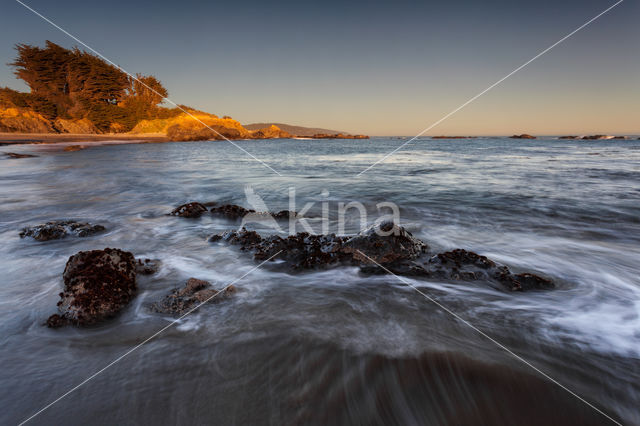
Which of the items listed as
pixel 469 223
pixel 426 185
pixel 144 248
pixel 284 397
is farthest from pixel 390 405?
pixel 426 185

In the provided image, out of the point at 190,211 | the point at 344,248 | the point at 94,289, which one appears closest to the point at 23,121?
the point at 190,211

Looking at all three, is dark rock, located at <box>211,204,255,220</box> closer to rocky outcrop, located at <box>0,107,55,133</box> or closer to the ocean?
the ocean

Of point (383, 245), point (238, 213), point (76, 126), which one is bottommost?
point (238, 213)

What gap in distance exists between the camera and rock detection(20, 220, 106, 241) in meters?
4.89

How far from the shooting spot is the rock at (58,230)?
4.89 meters

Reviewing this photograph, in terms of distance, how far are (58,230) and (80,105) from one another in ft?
185

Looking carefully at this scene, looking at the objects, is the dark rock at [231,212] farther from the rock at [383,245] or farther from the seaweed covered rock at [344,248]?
the rock at [383,245]

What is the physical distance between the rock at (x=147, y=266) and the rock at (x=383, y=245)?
261cm

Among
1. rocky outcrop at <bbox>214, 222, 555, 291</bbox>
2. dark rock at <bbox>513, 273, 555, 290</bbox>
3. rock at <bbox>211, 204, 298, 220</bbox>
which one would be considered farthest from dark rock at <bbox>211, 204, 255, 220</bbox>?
A: dark rock at <bbox>513, 273, 555, 290</bbox>

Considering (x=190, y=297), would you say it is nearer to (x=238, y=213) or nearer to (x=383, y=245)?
(x=383, y=245)

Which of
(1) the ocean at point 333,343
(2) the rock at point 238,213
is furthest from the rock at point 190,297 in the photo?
(2) the rock at point 238,213

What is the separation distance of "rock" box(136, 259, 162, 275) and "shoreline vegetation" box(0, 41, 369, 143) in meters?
37.6

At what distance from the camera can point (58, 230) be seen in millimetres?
4984

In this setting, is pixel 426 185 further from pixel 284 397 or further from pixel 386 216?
pixel 284 397
